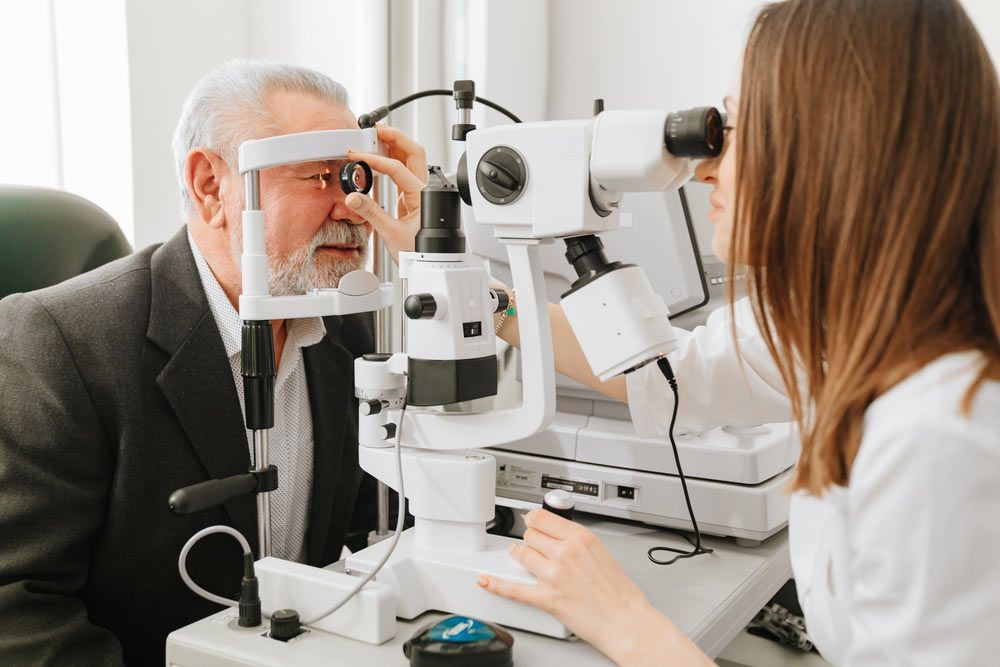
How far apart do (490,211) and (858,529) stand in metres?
0.47

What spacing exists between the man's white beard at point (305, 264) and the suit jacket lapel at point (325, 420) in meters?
0.12

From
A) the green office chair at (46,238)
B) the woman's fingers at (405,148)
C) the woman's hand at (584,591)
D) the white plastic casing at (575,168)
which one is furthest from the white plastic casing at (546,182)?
the green office chair at (46,238)

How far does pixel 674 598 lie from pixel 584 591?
0.18 meters

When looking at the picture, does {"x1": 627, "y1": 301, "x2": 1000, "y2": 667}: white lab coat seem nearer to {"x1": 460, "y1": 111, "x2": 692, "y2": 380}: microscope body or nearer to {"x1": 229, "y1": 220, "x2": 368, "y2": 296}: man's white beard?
{"x1": 460, "y1": 111, "x2": 692, "y2": 380}: microscope body

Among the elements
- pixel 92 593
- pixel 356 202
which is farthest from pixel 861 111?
pixel 92 593

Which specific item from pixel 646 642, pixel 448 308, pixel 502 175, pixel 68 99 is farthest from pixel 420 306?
pixel 68 99

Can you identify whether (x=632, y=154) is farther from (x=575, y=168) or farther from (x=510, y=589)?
(x=510, y=589)

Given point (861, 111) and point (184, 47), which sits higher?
point (184, 47)

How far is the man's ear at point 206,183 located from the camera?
4.20 feet

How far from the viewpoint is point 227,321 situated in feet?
4.09

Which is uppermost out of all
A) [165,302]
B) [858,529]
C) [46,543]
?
[165,302]

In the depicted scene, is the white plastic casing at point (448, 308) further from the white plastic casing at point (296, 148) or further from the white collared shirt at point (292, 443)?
the white collared shirt at point (292, 443)

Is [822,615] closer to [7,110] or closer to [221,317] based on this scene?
[221,317]

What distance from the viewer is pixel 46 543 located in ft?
3.36
